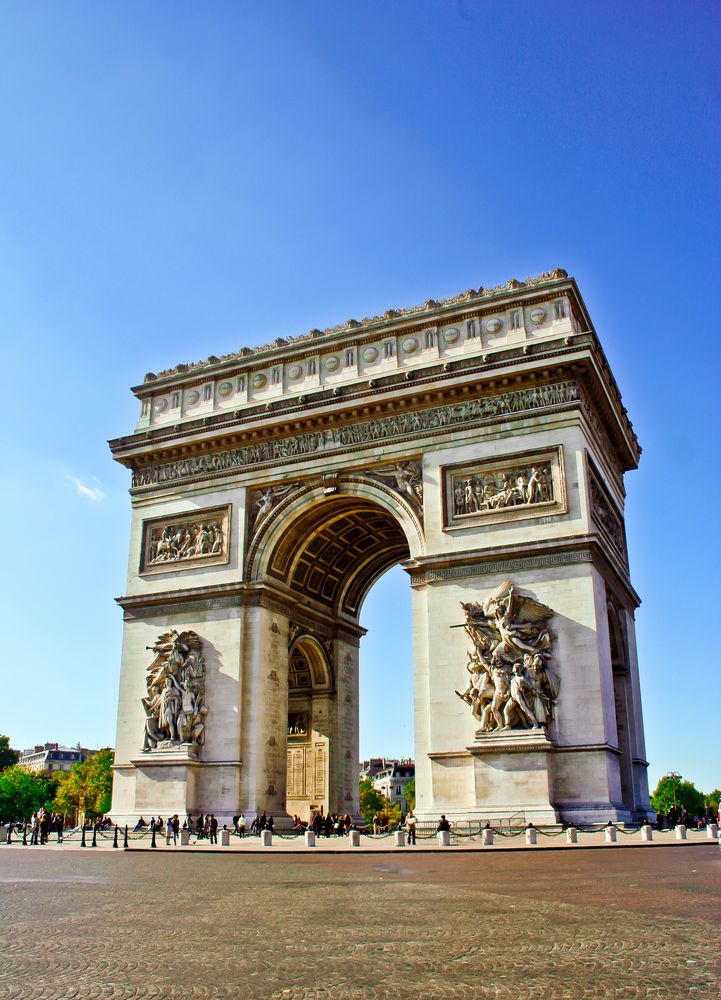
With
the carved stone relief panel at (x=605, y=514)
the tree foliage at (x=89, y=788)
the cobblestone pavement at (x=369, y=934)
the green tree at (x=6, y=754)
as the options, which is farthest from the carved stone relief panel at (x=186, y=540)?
the green tree at (x=6, y=754)

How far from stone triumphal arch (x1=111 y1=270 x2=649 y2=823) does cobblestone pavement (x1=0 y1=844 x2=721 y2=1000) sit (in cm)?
1140

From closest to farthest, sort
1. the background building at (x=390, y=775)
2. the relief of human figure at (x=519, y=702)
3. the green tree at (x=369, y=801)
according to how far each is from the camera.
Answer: the relief of human figure at (x=519, y=702)
the green tree at (x=369, y=801)
the background building at (x=390, y=775)

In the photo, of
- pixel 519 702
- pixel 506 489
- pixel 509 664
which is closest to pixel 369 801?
pixel 506 489

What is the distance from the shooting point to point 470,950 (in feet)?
22.5

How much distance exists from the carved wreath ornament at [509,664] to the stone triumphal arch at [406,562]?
0.19 ft

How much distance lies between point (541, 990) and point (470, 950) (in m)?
1.39

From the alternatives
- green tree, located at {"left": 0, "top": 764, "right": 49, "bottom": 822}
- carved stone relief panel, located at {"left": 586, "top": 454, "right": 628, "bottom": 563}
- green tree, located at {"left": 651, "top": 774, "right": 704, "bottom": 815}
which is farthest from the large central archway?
green tree, located at {"left": 651, "top": 774, "right": 704, "bottom": 815}

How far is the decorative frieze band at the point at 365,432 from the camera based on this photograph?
2832cm

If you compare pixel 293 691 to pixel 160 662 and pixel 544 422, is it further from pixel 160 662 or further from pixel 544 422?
pixel 544 422

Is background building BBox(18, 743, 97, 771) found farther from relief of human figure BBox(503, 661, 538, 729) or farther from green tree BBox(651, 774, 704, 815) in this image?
relief of human figure BBox(503, 661, 538, 729)

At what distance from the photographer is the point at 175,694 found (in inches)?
1193

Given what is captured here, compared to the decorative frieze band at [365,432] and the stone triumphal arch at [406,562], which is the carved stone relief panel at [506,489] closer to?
the stone triumphal arch at [406,562]

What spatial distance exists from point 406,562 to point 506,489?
191 inches

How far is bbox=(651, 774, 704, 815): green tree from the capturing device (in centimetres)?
12097
